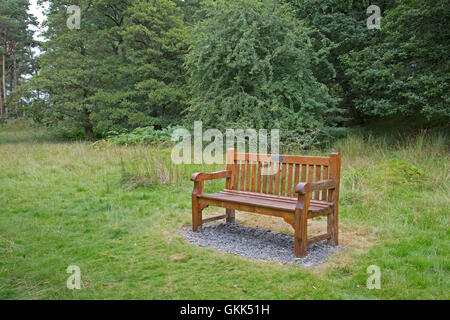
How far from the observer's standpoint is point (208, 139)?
12.3m

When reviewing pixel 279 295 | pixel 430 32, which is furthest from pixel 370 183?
pixel 430 32

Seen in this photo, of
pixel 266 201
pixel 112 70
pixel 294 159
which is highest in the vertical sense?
pixel 112 70

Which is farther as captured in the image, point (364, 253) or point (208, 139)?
point (208, 139)

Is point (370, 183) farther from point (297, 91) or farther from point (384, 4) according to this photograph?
point (384, 4)

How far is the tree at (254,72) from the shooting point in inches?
458

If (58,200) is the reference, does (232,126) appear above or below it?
above

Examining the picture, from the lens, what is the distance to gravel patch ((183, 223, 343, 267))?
13.4 feet

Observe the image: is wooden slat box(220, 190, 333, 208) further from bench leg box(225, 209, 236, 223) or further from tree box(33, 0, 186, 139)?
tree box(33, 0, 186, 139)

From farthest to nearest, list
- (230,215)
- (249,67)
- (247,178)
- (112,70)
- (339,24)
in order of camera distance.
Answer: (112,70) < (339,24) < (249,67) < (230,215) < (247,178)

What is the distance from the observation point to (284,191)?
Result: 193 inches

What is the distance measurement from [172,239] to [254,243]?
0.99 m

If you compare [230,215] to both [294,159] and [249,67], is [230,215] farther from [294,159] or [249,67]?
[249,67]

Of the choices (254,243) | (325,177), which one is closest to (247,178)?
(254,243)

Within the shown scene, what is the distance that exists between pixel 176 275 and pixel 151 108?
1804cm
